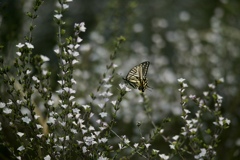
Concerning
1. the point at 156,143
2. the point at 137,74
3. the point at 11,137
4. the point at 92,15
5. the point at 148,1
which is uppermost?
the point at 148,1

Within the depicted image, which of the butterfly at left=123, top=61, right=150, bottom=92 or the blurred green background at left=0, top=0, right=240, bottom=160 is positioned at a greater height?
the blurred green background at left=0, top=0, right=240, bottom=160

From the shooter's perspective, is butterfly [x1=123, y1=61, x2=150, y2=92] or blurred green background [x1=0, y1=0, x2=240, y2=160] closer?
butterfly [x1=123, y1=61, x2=150, y2=92]

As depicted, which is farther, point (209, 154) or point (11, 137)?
point (11, 137)

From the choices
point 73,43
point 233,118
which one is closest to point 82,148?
point 73,43

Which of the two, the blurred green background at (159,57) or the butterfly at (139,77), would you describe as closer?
the butterfly at (139,77)

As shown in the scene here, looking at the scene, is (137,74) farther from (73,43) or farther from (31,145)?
(31,145)

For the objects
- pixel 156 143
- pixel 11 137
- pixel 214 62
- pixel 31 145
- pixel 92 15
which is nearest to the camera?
pixel 31 145

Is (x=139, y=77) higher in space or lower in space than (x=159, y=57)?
lower

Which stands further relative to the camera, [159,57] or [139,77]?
[159,57]
